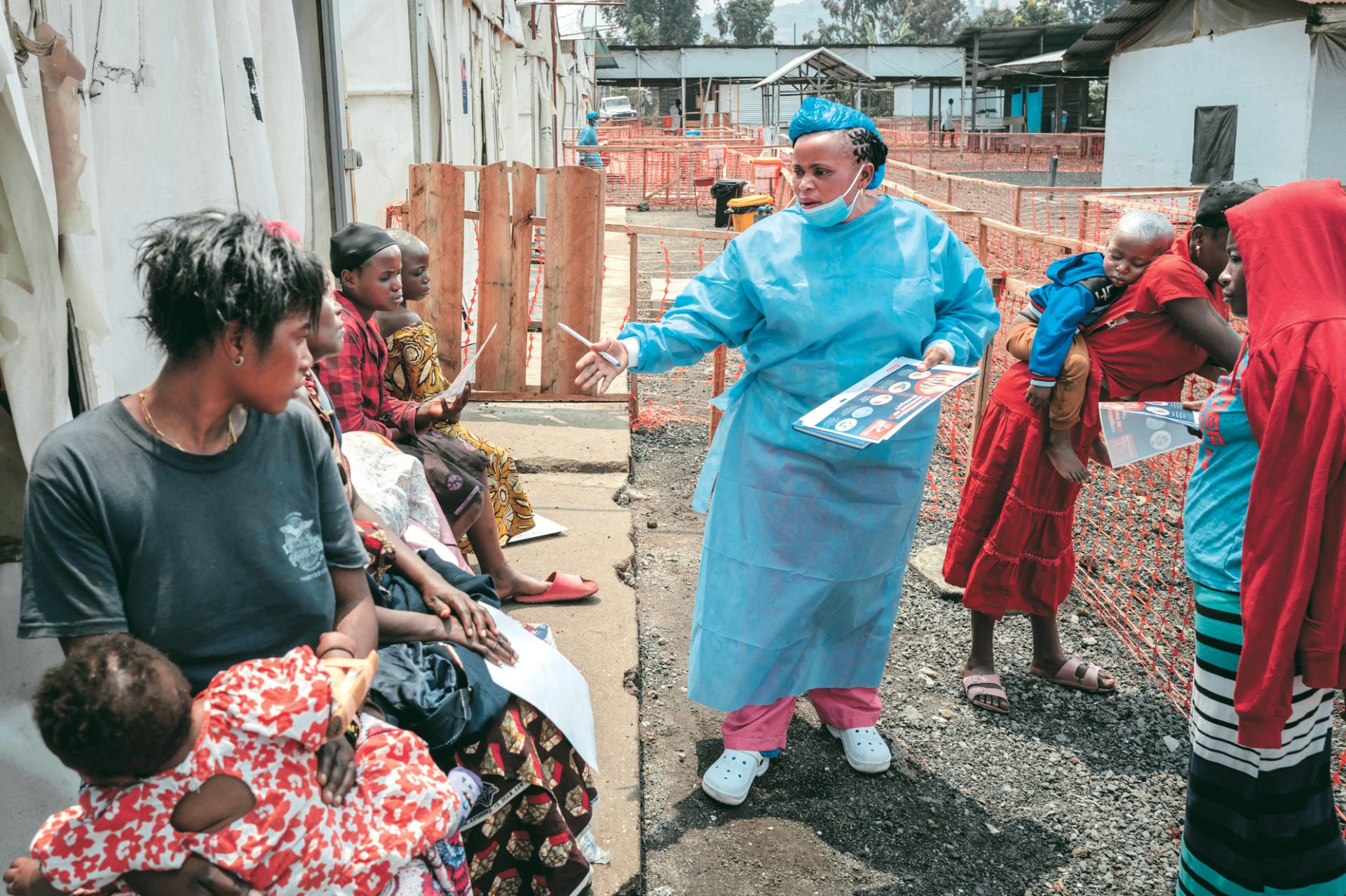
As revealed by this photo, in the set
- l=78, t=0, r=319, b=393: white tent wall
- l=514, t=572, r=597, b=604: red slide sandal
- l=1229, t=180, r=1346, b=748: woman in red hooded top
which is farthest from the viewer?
l=514, t=572, r=597, b=604: red slide sandal

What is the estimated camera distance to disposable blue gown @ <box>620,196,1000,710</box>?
3.12 meters

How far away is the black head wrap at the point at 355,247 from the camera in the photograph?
3602 millimetres

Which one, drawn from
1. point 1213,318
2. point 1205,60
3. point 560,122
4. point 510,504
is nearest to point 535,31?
point 560,122

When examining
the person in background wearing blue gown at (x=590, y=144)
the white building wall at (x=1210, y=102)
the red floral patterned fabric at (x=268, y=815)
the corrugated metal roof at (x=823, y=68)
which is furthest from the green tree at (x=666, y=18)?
the red floral patterned fabric at (x=268, y=815)

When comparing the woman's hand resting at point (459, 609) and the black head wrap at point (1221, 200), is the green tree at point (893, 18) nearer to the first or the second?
the black head wrap at point (1221, 200)

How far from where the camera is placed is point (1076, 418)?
141 inches

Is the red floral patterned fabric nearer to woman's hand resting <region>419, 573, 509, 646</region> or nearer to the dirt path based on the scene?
woman's hand resting <region>419, 573, 509, 646</region>

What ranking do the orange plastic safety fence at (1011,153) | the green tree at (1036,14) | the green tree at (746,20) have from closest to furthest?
the orange plastic safety fence at (1011,153), the green tree at (1036,14), the green tree at (746,20)

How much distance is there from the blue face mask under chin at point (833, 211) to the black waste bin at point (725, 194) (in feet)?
53.1

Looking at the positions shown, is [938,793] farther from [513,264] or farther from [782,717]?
[513,264]

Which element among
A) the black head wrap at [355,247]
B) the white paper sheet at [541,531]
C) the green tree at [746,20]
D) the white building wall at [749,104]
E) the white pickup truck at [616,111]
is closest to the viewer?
the black head wrap at [355,247]

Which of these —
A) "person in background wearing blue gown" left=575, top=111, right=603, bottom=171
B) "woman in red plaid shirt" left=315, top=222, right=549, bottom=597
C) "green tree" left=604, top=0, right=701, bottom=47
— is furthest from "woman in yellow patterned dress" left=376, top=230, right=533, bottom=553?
"green tree" left=604, top=0, right=701, bottom=47

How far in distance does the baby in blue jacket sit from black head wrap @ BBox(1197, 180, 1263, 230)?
18cm

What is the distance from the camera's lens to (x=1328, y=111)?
16359 millimetres
